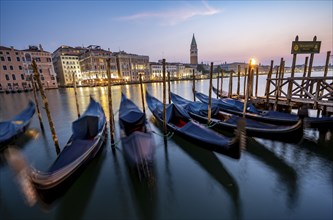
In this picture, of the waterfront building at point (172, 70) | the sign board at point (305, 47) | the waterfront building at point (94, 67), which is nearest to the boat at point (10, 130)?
the sign board at point (305, 47)

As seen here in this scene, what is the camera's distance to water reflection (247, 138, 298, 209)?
3.32 m

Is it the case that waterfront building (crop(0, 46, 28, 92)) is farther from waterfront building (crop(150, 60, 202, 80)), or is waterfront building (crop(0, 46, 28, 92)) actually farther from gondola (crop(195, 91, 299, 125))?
gondola (crop(195, 91, 299, 125))

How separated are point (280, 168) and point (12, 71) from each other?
38.6 metres

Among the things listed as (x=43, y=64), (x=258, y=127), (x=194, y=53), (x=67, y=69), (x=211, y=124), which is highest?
(x=194, y=53)

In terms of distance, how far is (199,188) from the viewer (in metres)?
3.60

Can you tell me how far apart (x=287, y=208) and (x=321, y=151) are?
2938mm

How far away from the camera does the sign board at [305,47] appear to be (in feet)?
23.7

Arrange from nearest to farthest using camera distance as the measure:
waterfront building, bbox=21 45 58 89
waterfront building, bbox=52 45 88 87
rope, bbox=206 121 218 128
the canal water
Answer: the canal water → rope, bbox=206 121 218 128 → waterfront building, bbox=21 45 58 89 → waterfront building, bbox=52 45 88 87

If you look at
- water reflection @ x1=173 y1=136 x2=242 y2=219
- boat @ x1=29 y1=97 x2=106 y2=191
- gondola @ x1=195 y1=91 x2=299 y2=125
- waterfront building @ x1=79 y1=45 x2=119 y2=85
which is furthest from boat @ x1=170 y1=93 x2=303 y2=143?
waterfront building @ x1=79 y1=45 x2=119 y2=85

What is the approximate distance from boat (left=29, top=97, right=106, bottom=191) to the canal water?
40 cm

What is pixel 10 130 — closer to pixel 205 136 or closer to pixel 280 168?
pixel 205 136

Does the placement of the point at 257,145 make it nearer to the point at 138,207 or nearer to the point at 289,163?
the point at 289,163

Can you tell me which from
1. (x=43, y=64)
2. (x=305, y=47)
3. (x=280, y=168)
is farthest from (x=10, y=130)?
(x=43, y=64)

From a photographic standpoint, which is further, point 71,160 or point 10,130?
point 10,130
